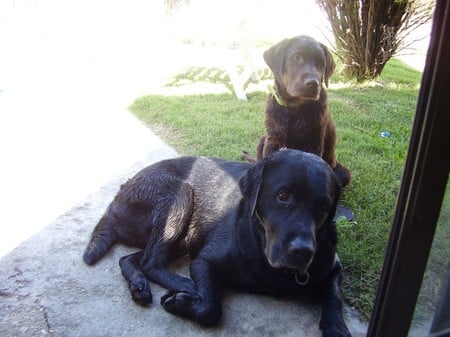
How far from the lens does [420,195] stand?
1.62m

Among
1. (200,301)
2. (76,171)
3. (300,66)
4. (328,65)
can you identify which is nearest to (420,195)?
(200,301)

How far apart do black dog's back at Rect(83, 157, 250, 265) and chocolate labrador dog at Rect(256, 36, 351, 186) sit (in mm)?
874

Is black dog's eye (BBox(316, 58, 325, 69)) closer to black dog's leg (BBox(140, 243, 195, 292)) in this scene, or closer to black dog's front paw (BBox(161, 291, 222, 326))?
black dog's leg (BBox(140, 243, 195, 292))

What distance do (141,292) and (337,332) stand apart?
3.77 feet

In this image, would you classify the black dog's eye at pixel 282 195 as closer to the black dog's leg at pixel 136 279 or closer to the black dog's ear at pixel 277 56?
the black dog's leg at pixel 136 279

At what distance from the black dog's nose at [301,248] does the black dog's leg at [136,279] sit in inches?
38.8

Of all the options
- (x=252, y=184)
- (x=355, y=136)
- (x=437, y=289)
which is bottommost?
(x=355, y=136)

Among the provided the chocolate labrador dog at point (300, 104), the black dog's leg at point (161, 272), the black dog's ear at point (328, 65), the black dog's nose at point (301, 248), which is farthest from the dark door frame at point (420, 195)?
the black dog's ear at point (328, 65)

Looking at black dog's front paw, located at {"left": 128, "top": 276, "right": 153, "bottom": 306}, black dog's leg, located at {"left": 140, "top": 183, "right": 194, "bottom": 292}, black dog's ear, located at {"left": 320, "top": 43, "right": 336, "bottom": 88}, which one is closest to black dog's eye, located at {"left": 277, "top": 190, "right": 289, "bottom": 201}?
black dog's leg, located at {"left": 140, "top": 183, "right": 194, "bottom": 292}

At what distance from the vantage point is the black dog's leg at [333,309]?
2.41 metres

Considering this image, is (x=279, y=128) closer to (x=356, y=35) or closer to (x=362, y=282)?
(x=362, y=282)

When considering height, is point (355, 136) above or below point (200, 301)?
below

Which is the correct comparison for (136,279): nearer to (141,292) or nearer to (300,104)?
(141,292)

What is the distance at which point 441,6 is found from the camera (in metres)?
1.41
